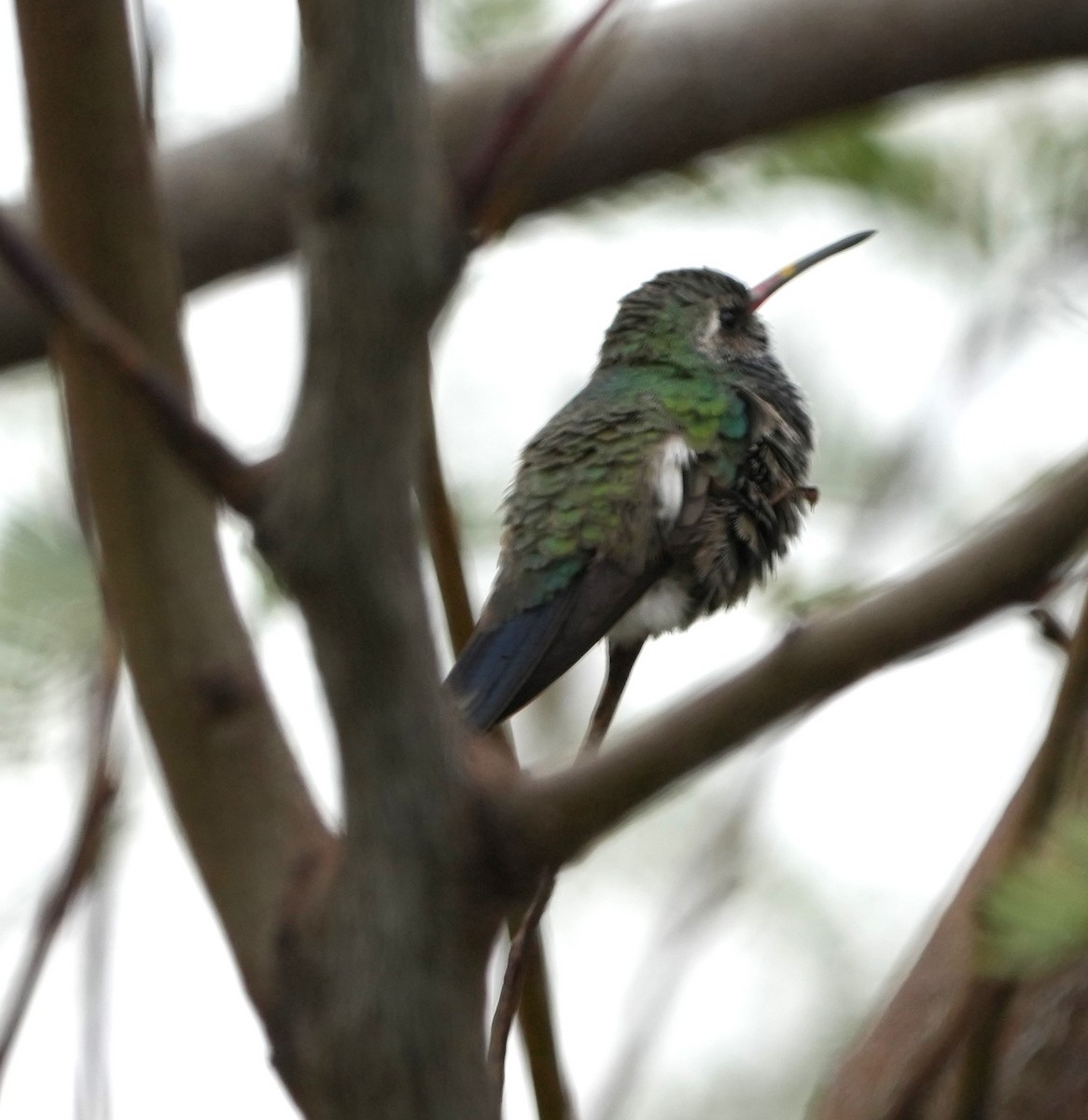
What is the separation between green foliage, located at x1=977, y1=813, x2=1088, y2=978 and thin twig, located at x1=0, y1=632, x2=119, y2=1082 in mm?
693

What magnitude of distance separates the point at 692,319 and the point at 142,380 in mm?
2797

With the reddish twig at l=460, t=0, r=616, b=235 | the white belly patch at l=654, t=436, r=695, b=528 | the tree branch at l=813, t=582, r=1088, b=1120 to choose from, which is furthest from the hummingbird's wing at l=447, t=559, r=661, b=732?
the reddish twig at l=460, t=0, r=616, b=235

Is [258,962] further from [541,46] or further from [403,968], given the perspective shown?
[541,46]

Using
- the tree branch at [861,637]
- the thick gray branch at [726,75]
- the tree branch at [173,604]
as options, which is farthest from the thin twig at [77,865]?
the thick gray branch at [726,75]

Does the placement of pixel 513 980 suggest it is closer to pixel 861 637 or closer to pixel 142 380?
pixel 861 637

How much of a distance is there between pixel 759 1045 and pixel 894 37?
4134mm

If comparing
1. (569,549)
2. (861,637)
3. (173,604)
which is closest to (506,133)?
(861,637)

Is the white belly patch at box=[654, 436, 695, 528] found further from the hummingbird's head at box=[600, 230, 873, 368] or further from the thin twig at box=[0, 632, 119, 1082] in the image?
the thin twig at box=[0, 632, 119, 1082]

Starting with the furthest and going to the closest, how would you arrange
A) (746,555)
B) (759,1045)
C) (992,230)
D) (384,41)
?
(759,1045)
(746,555)
(992,230)
(384,41)

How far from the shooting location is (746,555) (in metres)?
3.30

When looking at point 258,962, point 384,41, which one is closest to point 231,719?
point 258,962

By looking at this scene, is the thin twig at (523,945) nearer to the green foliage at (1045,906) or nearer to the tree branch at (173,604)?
the tree branch at (173,604)

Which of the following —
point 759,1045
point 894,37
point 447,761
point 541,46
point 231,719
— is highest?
point 541,46

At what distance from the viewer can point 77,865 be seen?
1.43 metres
